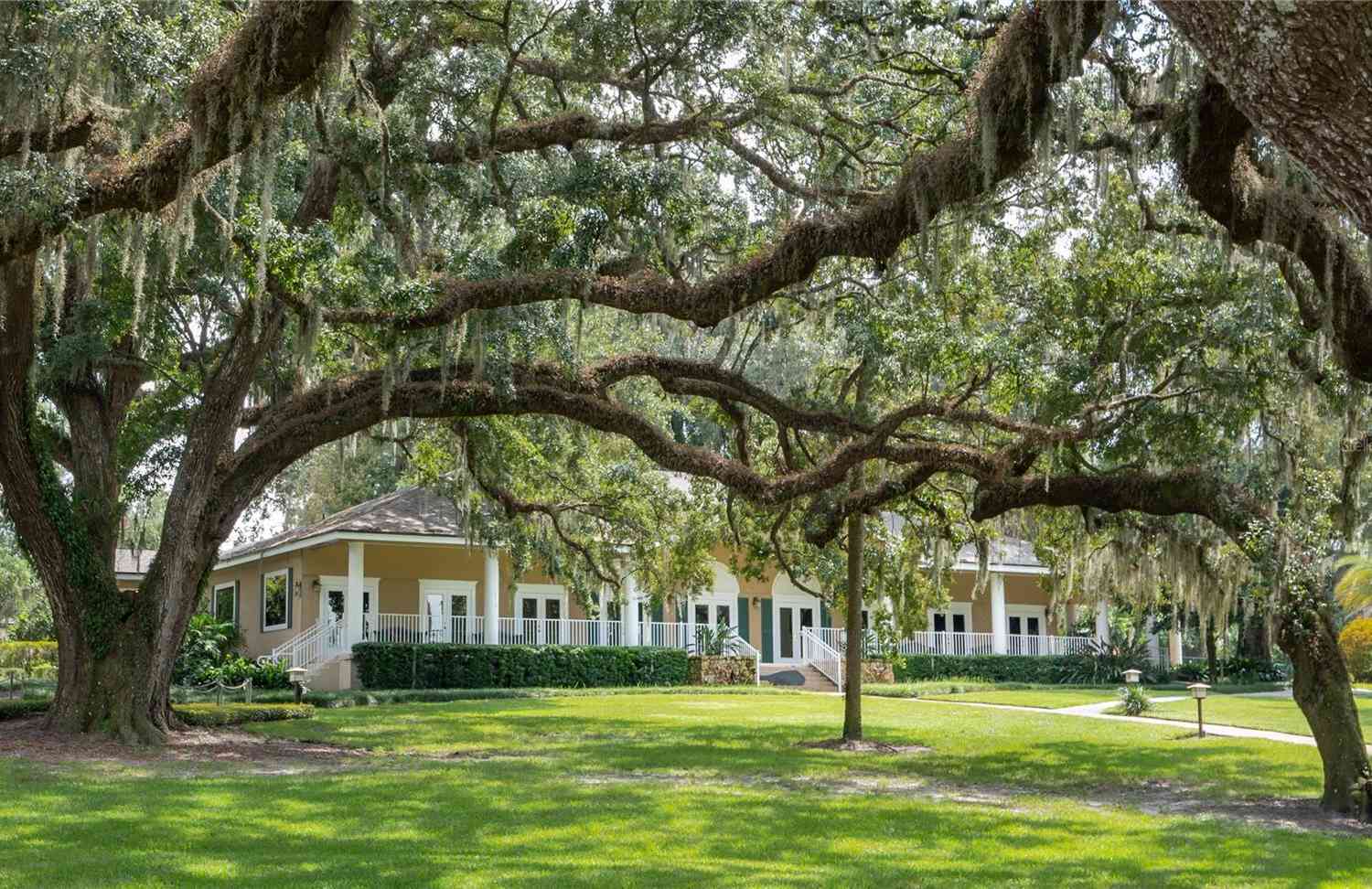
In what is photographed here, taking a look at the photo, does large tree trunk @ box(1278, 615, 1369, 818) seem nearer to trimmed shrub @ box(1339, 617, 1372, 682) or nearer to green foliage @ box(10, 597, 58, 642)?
trimmed shrub @ box(1339, 617, 1372, 682)

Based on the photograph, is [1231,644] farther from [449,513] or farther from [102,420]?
[102,420]

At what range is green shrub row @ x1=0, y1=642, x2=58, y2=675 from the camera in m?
37.6

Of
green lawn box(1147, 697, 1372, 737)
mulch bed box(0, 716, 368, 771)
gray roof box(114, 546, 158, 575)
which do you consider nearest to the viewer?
mulch bed box(0, 716, 368, 771)

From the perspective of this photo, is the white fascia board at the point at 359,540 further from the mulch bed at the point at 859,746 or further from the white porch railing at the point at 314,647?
the mulch bed at the point at 859,746

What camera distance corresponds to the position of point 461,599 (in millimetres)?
33469

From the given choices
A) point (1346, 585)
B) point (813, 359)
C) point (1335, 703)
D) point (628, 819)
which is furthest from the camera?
point (1346, 585)

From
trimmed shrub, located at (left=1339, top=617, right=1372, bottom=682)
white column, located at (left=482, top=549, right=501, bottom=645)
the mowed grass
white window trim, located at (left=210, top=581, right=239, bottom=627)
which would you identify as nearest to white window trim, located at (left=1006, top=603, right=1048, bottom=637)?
trimmed shrub, located at (left=1339, top=617, right=1372, bottom=682)

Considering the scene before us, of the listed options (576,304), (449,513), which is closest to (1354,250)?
(576,304)

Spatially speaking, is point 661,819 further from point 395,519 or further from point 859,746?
point 395,519

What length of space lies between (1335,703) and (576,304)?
1019cm

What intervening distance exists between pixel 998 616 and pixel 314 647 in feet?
67.5

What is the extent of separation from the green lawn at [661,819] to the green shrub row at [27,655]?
25.0 meters

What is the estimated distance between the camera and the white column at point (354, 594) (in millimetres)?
29656

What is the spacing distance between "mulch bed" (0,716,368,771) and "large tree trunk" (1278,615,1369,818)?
9.70 meters
